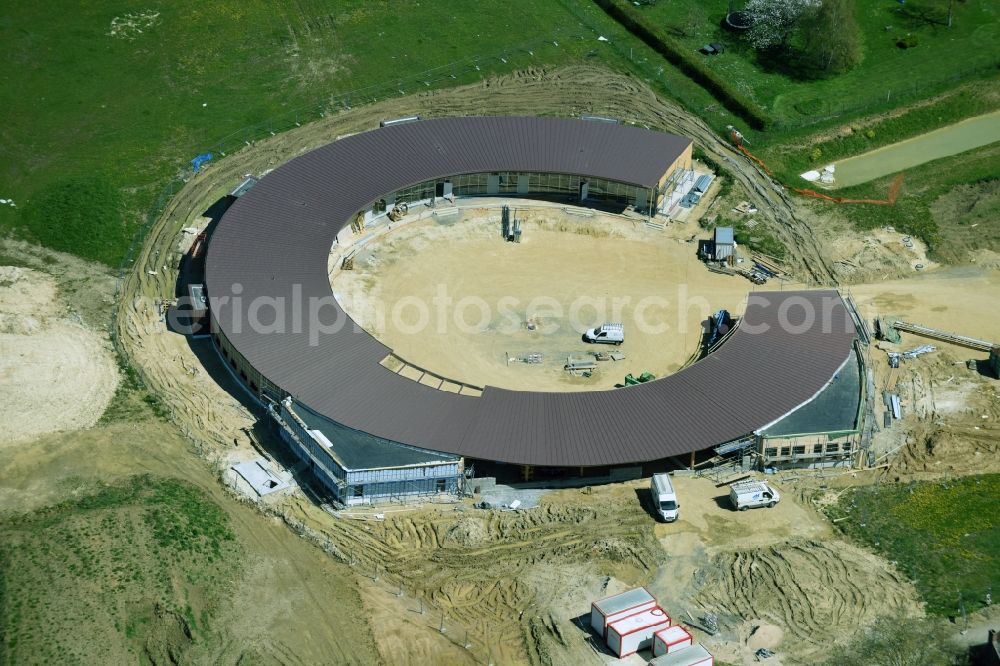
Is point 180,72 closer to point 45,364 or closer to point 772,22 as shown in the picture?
point 45,364

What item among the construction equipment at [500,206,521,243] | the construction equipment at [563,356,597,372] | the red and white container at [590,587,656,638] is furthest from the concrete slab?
the construction equipment at [500,206,521,243]

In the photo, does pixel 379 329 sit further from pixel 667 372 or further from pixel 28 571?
pixel 28 571

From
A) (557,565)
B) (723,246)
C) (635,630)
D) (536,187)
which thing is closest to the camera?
(635,630)

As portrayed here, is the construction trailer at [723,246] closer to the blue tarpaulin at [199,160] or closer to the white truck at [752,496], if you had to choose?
A: the white truck at [752,496]

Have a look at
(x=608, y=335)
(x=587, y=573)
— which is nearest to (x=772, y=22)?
(x=608, y=335)

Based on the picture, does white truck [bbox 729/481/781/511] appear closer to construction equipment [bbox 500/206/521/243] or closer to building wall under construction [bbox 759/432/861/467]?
building wall under construction [bbox 759/432/861/467]

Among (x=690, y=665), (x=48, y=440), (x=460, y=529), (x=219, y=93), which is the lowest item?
(x=690, y=665)

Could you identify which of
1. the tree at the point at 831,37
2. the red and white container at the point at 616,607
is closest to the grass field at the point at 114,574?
the red and white container at the point at 616,607

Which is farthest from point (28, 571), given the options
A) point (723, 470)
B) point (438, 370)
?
point (723, 470)
